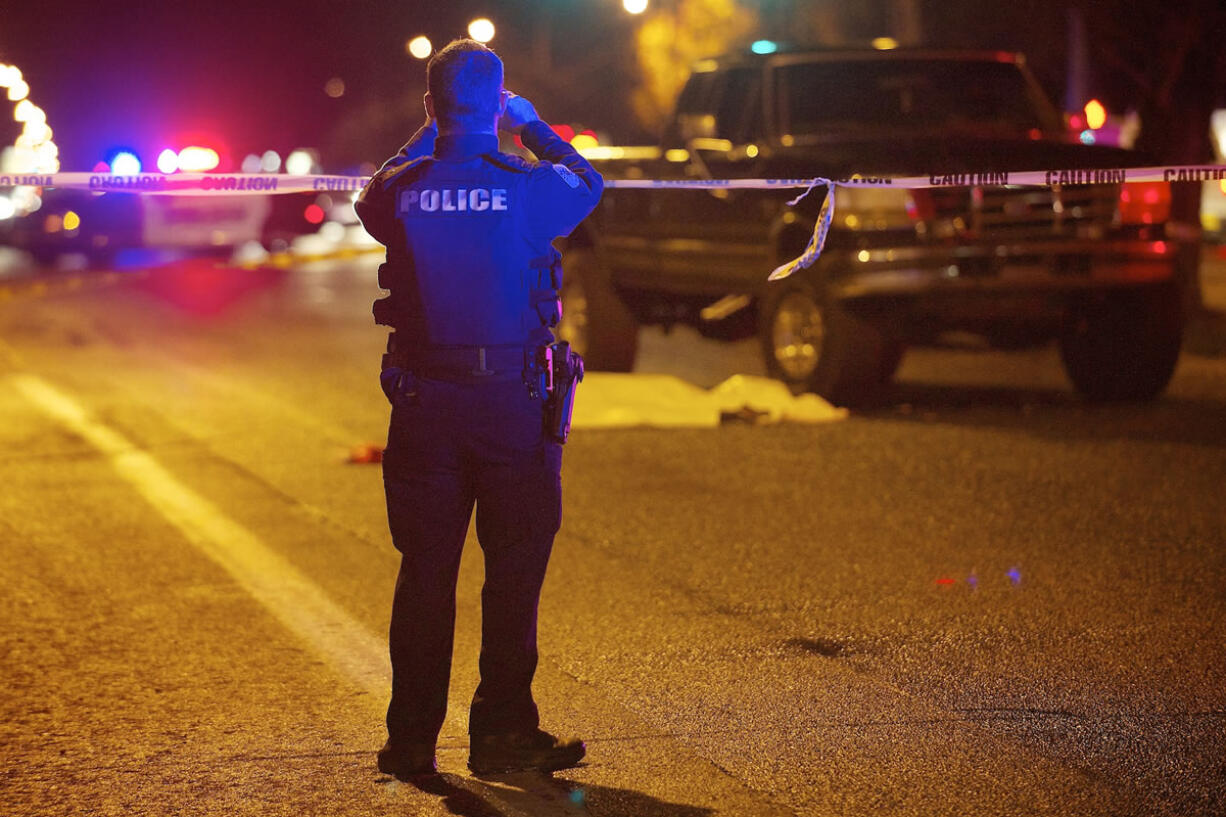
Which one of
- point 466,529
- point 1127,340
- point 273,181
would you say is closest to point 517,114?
point 466,529

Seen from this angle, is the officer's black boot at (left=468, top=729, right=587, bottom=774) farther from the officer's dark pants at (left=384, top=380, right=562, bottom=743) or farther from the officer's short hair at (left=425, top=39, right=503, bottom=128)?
the officer's short hair at (left=425, top=39, right=503, bottom=128)

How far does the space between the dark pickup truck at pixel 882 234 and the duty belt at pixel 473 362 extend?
5.66 metres

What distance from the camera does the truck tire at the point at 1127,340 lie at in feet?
34.9

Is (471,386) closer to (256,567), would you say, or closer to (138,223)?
(256,567)

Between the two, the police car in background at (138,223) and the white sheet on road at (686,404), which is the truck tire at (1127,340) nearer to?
the white sheet on road at (686,404)

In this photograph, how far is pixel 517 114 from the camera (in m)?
4.55

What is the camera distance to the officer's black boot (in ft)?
14.6

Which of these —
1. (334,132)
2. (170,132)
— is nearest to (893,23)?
(170,132)

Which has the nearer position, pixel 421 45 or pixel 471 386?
pixel 471 386

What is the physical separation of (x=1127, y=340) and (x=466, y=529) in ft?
24.0

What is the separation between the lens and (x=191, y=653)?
5617mm

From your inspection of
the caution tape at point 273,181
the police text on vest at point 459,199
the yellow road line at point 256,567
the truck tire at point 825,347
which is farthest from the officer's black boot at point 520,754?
the truck tire at point 825,347

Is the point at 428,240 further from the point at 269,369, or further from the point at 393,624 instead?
the point at 269,369

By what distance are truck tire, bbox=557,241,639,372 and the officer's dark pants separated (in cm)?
778
